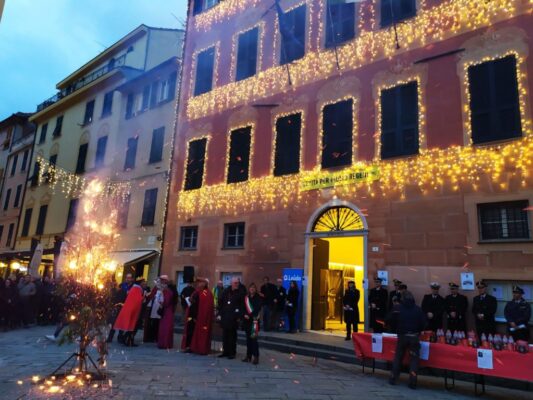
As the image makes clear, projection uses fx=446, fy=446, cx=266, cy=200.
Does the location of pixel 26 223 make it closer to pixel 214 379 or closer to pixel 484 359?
pixel 214 379

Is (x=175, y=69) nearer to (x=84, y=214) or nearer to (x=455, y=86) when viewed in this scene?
(x=84, y=214)

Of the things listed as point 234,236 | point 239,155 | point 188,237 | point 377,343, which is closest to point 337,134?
point 239,155

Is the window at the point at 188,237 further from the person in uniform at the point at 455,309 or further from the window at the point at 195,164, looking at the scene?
the person in uniform at the point at 455,309

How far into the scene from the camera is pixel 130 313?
35.1 feet

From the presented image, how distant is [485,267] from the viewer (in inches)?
399

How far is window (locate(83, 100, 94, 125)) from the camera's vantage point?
2709 centimetres

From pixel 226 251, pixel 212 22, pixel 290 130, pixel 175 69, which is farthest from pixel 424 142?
pixel 175 69

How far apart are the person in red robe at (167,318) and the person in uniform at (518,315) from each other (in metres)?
7.50

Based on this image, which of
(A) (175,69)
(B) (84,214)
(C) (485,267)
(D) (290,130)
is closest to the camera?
(C) (485,267)

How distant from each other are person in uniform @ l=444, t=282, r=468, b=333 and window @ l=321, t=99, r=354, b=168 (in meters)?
4.87

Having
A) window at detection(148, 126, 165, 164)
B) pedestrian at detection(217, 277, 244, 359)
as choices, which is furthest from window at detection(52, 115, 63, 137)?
pedestrian at detection(217, 277, 244, 359)

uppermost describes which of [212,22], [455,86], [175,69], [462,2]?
[212,22]

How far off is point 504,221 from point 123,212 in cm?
1662

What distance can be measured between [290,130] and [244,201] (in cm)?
295
